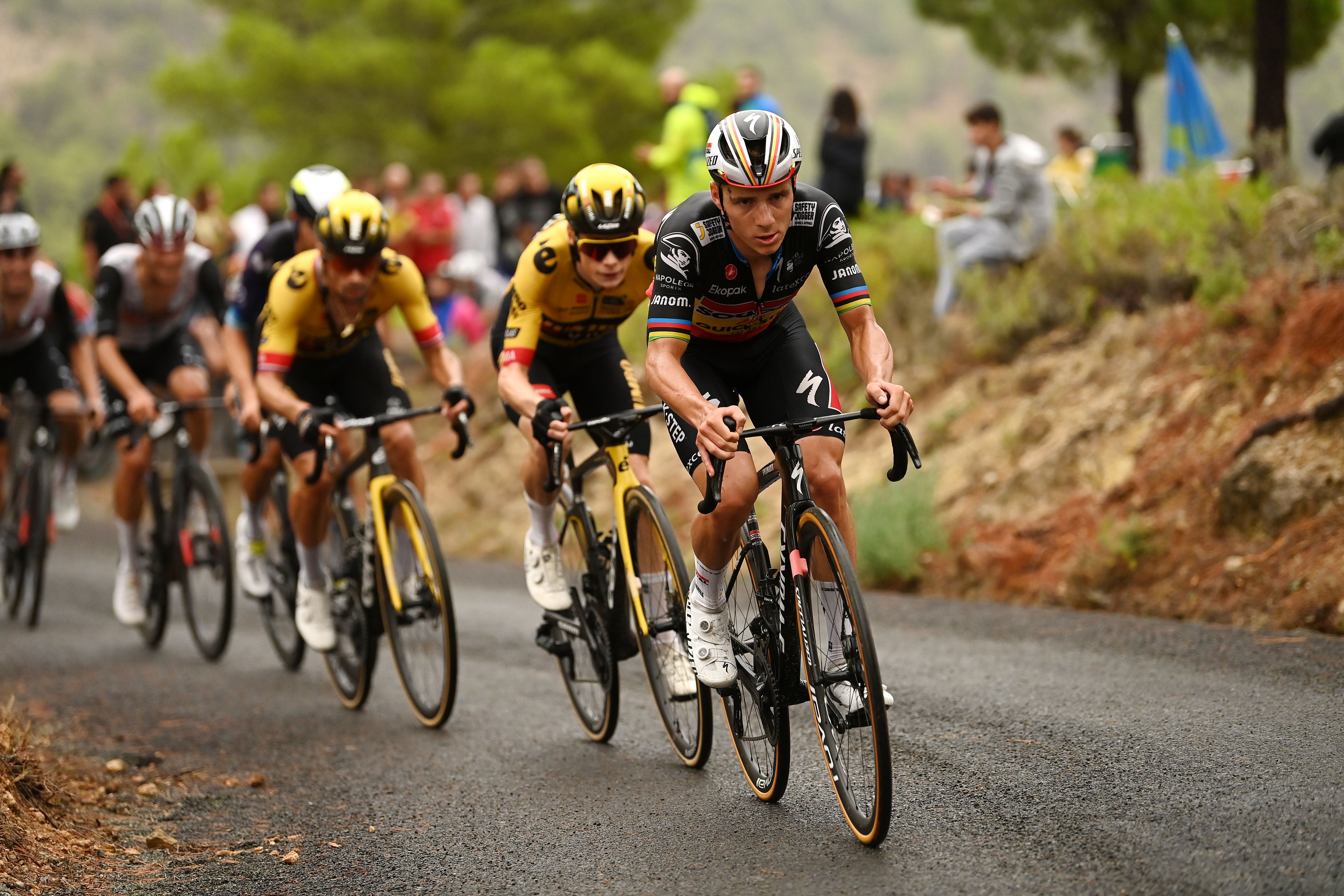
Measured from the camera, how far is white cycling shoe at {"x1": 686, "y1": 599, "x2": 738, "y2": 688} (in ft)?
17.3

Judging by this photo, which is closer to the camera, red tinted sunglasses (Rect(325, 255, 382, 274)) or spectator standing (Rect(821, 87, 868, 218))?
red tinted sunglasses (Rect(325, 255, 382, 274))

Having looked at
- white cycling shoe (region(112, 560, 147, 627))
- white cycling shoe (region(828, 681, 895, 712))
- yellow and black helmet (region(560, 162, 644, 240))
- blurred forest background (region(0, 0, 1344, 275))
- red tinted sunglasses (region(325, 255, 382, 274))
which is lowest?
white cycling shoe (region(112, 560, 147, 627))

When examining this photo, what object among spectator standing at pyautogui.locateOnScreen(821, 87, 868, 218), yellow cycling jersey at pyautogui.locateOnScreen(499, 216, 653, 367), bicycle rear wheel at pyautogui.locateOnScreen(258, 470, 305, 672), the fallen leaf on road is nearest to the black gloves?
yellow cycling jersey at pyautogui.locateOnScreen(499, 216, 653, 367)

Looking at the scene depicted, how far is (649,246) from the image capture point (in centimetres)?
654

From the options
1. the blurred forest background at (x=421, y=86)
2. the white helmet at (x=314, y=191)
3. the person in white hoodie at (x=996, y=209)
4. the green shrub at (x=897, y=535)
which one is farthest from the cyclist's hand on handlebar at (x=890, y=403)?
the blurred forest background at (x=421, y=86)

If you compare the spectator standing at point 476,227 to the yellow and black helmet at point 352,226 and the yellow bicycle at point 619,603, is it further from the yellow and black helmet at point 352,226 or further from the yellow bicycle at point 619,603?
the yellow bicycle at point 619,603

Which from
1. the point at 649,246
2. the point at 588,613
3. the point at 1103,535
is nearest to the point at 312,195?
the point at 649,246

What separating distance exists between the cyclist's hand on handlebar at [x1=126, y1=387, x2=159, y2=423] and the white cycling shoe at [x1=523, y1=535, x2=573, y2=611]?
3.56 metres

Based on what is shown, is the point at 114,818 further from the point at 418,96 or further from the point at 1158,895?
the point at 418,96

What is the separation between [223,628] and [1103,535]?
574 centimetres

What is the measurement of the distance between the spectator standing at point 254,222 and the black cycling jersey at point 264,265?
29.6 ft

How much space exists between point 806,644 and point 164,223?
605 cm

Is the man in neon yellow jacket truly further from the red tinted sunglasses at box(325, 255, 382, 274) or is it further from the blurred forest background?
the blurred forest background

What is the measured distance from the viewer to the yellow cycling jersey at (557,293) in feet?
21.4
